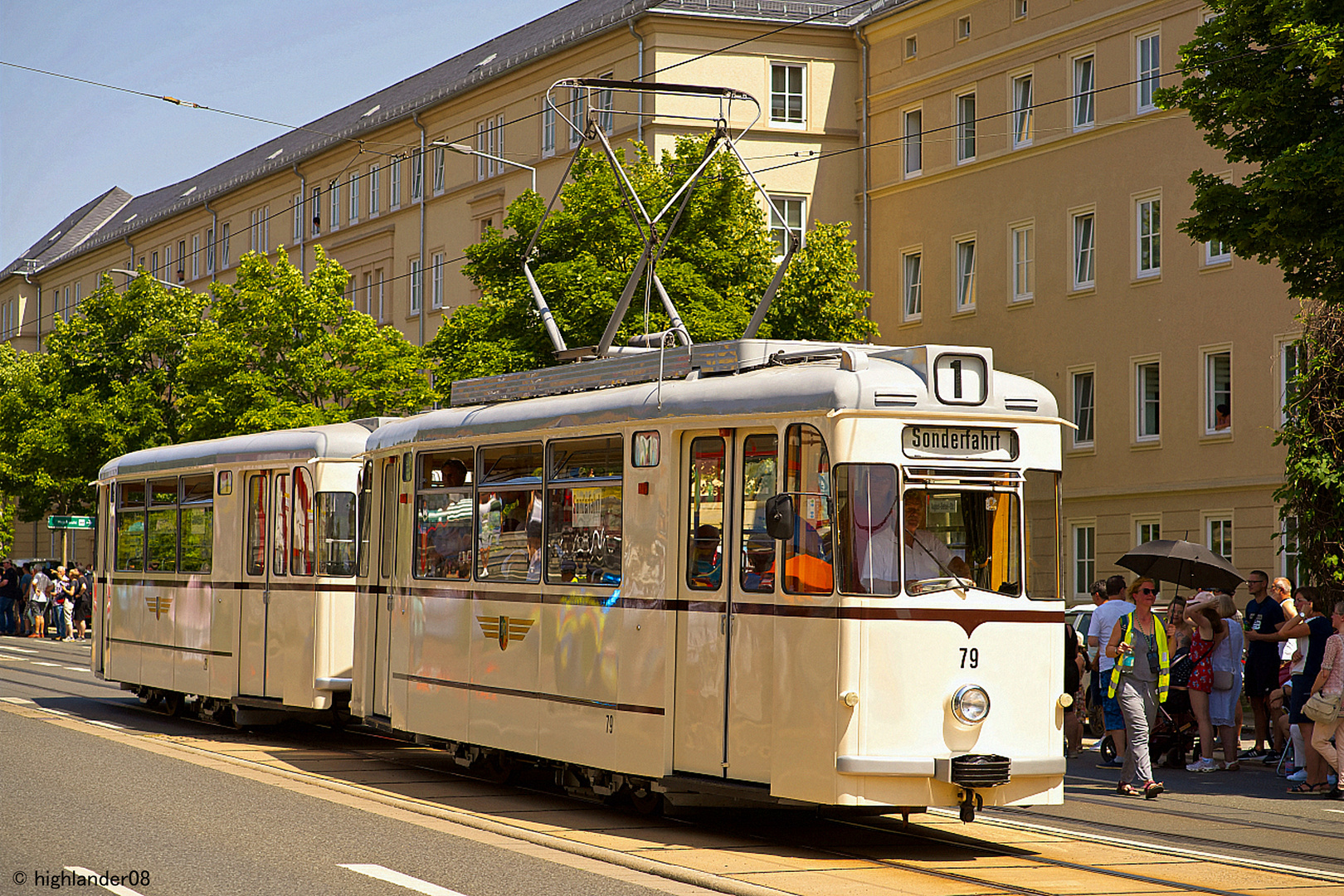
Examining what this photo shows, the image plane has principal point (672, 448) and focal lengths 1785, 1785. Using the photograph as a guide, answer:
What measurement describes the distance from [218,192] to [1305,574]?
5342 centimetres

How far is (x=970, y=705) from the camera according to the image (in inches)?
404

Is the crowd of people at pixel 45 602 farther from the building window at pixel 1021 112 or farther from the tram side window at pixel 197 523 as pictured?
the tram side window at pixel 197 523

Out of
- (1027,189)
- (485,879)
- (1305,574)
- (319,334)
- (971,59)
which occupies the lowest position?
(485,879)

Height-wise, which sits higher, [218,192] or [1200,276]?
[218,192]

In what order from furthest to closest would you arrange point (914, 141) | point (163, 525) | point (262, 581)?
point (914, 141) < point (163, 525) < point (262, 581)

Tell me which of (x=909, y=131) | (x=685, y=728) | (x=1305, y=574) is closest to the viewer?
(x=685, y=728)

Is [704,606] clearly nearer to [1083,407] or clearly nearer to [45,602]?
[1083,407]

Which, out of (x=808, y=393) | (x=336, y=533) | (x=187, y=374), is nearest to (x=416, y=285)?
(x=187, y=374)

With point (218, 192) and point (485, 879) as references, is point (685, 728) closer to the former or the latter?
point (485, 879)

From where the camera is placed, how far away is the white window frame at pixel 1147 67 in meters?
35.2

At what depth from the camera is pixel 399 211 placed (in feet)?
181

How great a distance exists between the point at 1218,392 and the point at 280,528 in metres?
22.4

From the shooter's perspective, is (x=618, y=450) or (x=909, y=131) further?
(x=909, y=131)

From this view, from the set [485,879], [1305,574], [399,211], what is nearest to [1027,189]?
[1305,574]
